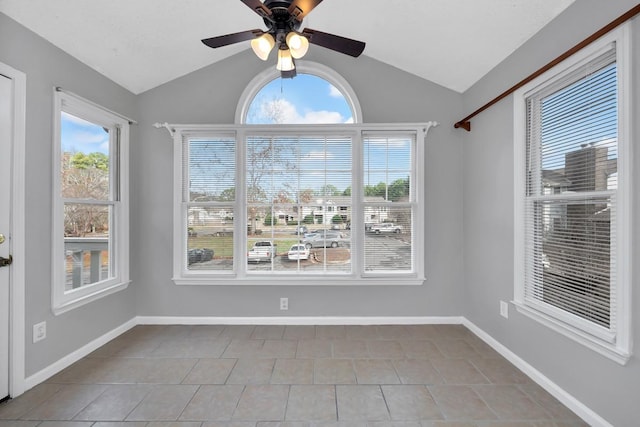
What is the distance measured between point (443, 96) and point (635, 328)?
2614 mm

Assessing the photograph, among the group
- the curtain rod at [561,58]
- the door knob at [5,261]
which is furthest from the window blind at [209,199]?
the curtain rod at [561,58]

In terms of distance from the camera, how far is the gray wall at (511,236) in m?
1.68

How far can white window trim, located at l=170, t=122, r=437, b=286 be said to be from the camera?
132 inches

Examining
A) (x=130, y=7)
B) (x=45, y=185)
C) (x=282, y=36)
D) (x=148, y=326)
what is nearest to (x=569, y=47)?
(x=282, y=36)

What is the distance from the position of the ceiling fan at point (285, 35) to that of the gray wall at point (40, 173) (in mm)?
1425

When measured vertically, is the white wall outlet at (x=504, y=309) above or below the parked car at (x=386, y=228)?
below

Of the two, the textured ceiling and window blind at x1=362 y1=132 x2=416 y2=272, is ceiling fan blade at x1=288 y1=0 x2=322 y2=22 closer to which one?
the textured ceiling

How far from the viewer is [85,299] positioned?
2.70 m

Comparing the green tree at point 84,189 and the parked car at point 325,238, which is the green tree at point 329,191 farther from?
the green tree at point 84,189

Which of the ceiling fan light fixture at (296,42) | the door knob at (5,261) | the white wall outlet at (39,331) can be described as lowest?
the white wall outlet at (39,331)

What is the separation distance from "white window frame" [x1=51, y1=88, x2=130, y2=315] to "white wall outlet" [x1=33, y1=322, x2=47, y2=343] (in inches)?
4.5

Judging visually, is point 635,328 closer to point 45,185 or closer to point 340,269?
point 340,269

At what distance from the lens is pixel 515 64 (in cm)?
257

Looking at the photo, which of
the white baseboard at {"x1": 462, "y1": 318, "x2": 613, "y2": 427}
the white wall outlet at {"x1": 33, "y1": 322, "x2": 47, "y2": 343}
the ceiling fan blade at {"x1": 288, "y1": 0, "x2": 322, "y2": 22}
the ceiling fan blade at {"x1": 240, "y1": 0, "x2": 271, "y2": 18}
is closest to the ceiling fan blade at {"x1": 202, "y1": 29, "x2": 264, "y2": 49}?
the ceiling fan blade at {"x1": 240, "y1": 0, "x2": 271, "y2": 18}
